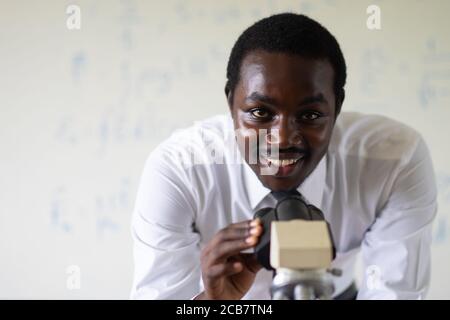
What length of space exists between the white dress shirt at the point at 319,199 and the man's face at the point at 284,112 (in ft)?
0.13

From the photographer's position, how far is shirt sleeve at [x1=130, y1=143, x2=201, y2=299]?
678 millimetres

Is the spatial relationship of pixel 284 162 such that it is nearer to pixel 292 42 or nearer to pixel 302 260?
pixel 292 42

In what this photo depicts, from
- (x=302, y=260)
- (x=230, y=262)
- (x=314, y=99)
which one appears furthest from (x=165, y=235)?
(x=302, y=260)

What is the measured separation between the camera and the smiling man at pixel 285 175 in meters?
0.62

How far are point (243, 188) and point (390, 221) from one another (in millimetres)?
202

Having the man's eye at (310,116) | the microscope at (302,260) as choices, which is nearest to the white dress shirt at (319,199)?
the man's eye at (310,116)

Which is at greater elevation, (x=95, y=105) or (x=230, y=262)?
A: (x=95, y=105)

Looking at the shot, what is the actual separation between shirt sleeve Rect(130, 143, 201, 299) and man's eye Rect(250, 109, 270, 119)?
0.13 meters

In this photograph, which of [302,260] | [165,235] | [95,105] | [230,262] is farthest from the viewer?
[95,105]

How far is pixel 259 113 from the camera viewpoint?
62cm

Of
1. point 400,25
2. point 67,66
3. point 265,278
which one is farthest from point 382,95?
point 67,66

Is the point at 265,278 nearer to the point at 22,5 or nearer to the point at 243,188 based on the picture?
the point at 243,188

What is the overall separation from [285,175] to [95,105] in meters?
0.35

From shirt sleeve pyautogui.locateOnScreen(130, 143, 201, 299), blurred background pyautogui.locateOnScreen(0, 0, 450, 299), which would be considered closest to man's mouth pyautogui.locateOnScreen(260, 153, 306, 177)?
shirt sleeve pyautogui.locateOnScreen(130, 143, 201, 299)
